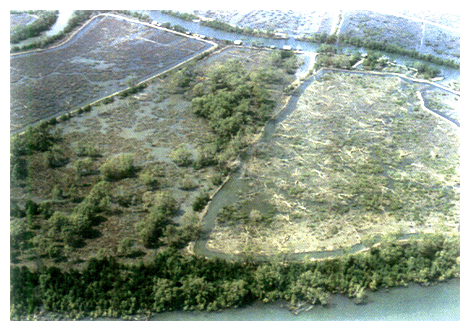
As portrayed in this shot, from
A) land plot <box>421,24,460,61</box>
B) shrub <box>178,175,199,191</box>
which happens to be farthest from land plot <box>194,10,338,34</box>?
shrub <box>178,175,199,191</box>

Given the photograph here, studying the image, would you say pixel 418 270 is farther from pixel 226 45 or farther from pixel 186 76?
pixel 226 45

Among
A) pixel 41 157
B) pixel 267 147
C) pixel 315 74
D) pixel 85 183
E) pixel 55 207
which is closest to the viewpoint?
pixel 55 207

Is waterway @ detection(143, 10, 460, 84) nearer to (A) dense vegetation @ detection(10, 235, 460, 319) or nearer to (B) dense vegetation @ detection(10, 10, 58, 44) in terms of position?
(B) dense vegetation @ detection(10, 10, 58, 44)

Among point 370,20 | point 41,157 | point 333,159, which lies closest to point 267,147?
point 333,159

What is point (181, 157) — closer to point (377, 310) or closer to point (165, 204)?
point (165, 204)

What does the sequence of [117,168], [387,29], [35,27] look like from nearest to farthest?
1. [117,168]
2. [35,27]
3. [387,29]

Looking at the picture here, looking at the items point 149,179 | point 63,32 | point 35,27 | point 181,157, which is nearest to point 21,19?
point 35,27
